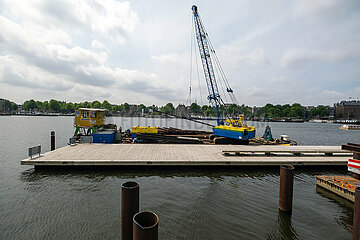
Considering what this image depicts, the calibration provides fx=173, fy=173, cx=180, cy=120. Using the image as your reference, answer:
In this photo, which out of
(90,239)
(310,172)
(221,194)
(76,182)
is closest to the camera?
(90,239)

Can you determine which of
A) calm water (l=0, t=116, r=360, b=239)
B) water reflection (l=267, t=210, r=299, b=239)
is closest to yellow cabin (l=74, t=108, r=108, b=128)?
calm water (l=0, t=116, r=360, b=239)

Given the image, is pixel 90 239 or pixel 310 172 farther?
pixel 310 172

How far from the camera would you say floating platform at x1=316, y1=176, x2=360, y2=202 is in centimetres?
873

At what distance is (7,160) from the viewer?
16.5 metres

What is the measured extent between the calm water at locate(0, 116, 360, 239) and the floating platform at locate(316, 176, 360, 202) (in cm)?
45

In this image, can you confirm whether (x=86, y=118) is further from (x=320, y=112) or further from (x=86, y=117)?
(x=320, y=112)

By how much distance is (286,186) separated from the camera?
7379 millimetres

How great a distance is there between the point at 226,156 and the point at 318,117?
230636 millimetres

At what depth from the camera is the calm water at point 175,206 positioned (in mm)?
6539

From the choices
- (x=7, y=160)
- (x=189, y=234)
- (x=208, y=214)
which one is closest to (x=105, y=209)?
(x=189, y=234)

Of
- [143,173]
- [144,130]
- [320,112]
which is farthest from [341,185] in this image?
[320,112]

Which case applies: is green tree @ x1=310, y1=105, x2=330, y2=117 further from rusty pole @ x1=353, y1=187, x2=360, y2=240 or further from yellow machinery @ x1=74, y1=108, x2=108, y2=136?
rusty pole @ x1=353, y1=187, x2=360, y2=240

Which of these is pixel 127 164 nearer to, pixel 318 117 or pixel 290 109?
pixel 290 109

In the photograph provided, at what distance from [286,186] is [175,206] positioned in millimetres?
5012
